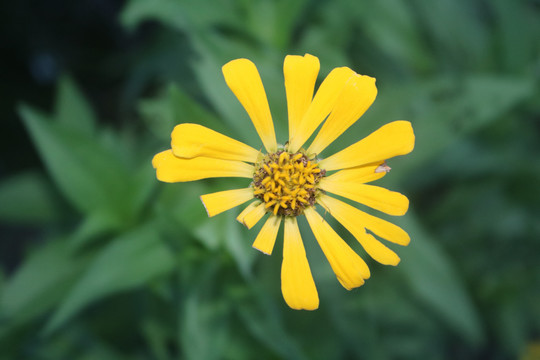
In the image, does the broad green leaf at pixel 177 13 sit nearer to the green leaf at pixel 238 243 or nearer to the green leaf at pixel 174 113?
the green leaf at pixel 174 113

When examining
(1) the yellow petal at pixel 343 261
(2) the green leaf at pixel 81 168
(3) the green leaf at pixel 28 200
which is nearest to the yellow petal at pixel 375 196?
(1) the yellow petal at pixel 343 261

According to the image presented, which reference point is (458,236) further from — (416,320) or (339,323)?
(339,323)

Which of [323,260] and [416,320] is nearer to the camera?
[323,260]

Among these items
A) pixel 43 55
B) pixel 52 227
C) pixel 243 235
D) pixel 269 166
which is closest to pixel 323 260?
pixel 243 235

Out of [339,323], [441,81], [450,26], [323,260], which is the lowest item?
Result: [339,323]

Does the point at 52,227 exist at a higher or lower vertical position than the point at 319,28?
lower

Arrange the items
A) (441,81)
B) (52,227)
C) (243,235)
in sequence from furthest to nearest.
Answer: (52,227), (441,81), (243,235)

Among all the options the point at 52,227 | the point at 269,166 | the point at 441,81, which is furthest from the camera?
the point at 52,227
